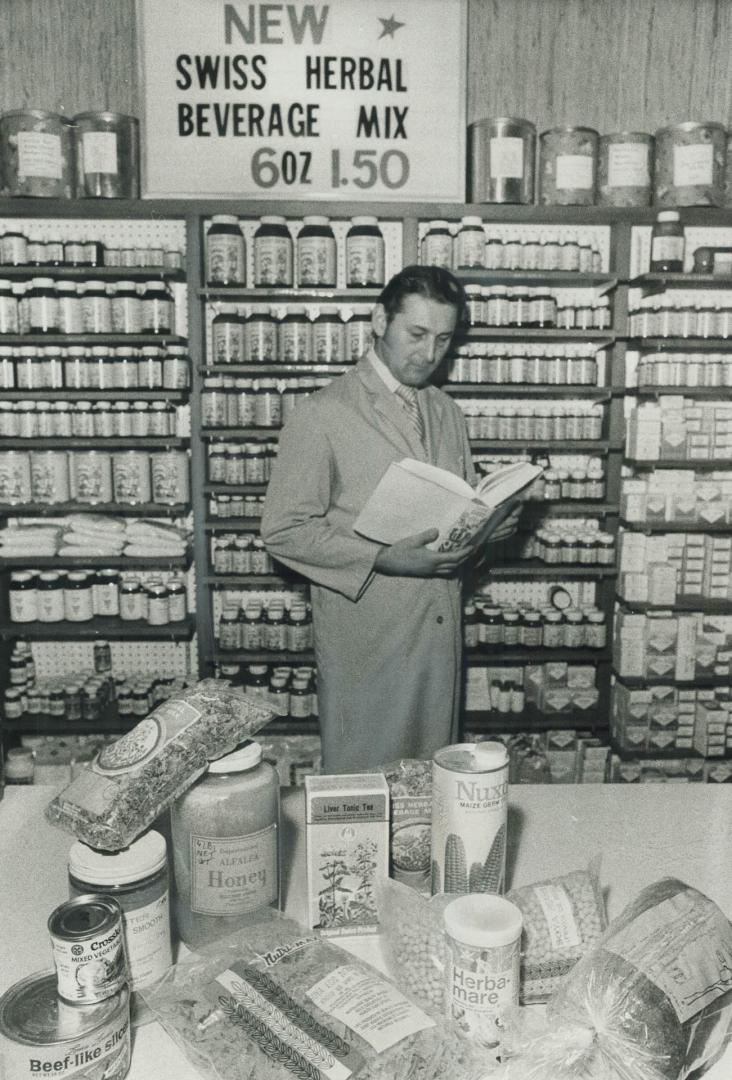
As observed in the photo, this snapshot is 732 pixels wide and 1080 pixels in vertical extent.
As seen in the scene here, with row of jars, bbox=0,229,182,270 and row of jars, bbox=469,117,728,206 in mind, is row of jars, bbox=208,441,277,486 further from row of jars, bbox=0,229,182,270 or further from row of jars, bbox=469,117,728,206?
row of jars, bbox=469,117,728,206

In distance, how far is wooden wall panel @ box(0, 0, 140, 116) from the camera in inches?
158

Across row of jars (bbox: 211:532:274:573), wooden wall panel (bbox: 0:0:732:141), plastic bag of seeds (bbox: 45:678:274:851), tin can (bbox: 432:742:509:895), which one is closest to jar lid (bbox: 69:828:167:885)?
plastic bag of seeds (bbox: 45:678:274:851)

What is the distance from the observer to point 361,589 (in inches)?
98.6

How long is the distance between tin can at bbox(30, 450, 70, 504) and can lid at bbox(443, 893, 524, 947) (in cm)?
335

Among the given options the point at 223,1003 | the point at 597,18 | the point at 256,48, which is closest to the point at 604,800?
the point at 223,1003

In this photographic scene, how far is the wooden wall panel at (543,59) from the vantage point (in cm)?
404

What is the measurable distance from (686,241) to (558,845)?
11.6 feet

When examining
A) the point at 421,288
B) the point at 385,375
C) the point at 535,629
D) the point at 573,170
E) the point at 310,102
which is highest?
the point at 310,102

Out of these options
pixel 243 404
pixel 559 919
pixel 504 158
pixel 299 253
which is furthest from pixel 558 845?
pixel 504 158

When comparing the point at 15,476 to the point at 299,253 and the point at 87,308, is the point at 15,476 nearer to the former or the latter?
the point at 87,308

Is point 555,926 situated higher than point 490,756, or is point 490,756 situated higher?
point 490,756

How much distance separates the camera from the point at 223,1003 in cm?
94

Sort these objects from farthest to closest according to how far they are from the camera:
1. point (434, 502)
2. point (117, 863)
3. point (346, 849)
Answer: point (434, 502) < point (346, 849) < point (117, 863)

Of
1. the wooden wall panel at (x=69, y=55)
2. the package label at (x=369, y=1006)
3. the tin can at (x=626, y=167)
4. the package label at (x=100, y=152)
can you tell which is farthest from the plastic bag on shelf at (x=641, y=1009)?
the wooden wall panel at (x=69, y=55)
